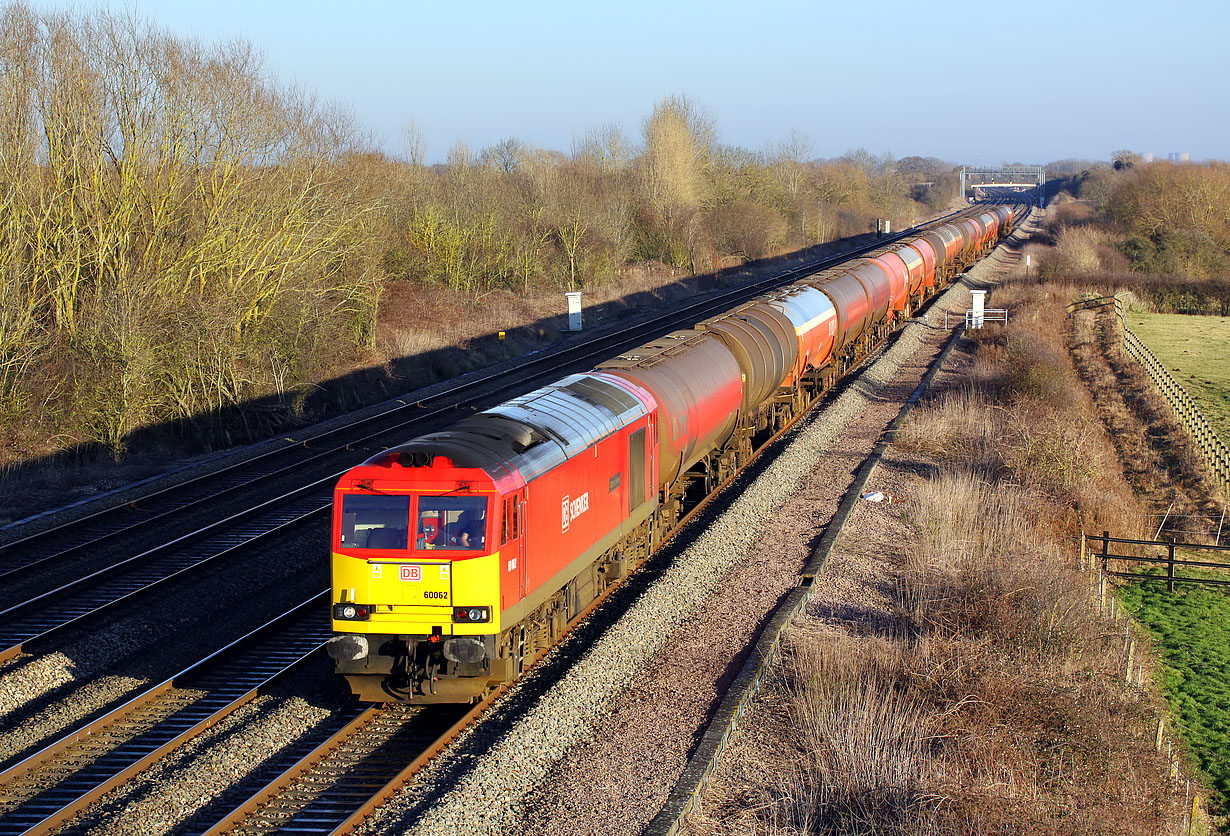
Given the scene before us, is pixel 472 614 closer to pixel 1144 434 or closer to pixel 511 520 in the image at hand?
pixel 511 520

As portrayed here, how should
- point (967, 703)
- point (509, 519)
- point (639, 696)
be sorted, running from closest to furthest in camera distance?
point (509, 519)
point (967, 703)
point (639, 696)

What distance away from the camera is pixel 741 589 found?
46.6 ft

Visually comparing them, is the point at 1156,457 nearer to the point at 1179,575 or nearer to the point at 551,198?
the point at 1179,575

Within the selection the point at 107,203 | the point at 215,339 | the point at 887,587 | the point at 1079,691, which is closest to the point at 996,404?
the point at 887,587

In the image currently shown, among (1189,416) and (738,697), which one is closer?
(738,697)

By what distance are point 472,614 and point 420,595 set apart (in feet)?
1.82

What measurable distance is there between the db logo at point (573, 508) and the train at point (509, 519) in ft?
0.11

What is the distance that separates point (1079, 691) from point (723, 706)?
13.0ft

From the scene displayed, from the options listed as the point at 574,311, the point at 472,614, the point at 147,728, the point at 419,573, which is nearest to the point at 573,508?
the point at 472,614

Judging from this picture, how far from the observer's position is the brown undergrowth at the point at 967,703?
8688 mm

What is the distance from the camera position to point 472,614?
9.89m

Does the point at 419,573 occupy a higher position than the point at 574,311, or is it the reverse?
the point at 574,311

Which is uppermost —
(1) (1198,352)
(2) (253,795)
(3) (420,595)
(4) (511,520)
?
(4) (511,520)

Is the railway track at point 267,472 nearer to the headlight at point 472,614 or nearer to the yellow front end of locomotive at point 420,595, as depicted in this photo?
the yellow front end of locomotive at point 420,595
